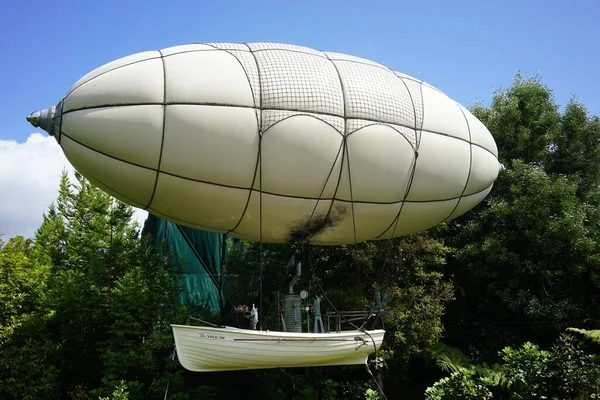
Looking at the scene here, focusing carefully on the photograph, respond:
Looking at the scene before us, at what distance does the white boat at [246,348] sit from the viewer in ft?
22.3

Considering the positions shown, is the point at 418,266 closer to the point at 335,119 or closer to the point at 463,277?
the point at 463,277

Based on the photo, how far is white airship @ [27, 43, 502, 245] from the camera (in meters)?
7.05

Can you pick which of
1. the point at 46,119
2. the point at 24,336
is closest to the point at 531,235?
the point at 46,119

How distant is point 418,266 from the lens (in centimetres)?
1386

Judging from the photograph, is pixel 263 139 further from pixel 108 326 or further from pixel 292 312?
pixel 108 326

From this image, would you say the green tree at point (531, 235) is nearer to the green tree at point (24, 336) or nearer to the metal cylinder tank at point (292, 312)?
the metal cylinder tank at point (292, 312)

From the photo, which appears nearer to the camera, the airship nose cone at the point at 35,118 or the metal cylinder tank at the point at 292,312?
the airship nose cone at the point at 35,118

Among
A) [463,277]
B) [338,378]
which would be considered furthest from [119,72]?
[463,277]

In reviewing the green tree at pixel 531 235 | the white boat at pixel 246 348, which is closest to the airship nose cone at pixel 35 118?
the white boat at pixel 246 348

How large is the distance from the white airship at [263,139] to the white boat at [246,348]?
5.62 ft

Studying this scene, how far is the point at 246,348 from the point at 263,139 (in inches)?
113

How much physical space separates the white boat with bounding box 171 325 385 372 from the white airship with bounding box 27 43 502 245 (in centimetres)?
171

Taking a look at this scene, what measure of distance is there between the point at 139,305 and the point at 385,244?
21.1 feet

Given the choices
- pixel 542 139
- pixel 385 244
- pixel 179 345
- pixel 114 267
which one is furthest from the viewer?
pixel 542 139
